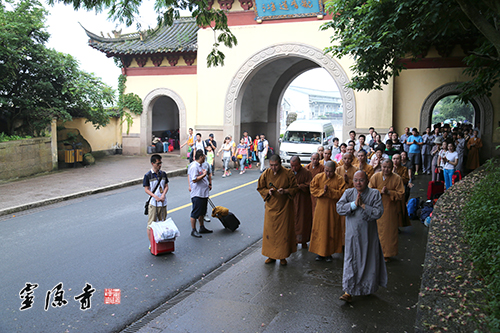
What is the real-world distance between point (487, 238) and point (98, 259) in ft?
19.0

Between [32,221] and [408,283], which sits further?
[32,221]

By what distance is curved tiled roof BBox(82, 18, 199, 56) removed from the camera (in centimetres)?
2119

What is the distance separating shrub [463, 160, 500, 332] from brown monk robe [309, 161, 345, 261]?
194 cm

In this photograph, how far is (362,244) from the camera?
5.28 meters

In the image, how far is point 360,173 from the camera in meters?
5.31

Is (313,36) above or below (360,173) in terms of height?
above

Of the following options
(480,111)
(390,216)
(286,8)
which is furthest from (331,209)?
(480,111)

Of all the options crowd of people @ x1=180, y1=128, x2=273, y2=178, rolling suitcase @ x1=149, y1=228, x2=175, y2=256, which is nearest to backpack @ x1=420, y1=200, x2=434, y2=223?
rolling suitcase @ x1=149, y1=228, x2=175, y2=256

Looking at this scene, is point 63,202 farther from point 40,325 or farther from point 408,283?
point 408,283

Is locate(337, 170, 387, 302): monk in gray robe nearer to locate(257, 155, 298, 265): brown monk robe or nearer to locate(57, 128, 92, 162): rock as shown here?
locate(257, 155, 298, 265): brown monk robe

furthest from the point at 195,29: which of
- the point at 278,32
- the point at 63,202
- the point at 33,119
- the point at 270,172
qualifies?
the point at 270,172

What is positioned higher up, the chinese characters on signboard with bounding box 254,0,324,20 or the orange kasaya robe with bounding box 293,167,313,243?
the chinese characters on signboard with bounding box 254,0,324,20

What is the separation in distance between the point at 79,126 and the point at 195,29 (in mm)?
8034

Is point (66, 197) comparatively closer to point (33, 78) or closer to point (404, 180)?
point (33, 78)
